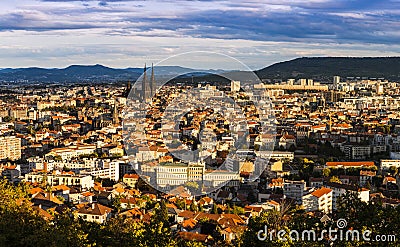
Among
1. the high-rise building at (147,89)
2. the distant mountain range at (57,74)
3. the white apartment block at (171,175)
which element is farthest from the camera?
the distant mountain range at (57,74)

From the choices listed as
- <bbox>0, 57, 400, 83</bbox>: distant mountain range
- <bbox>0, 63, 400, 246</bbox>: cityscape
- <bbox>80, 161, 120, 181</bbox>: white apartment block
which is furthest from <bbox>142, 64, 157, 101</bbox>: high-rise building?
<bbox>0, 57, 400, 83</bbox>: distant mountain range

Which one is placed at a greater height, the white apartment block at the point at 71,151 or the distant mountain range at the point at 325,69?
the distant mountain range at the point at 325,69

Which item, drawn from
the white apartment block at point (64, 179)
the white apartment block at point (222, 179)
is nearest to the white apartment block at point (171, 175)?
the white apartment block at point (222, 179)

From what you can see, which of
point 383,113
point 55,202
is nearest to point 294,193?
point 55,202

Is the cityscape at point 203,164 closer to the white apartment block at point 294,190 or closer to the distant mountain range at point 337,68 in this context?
the white apartment block at point 294,190

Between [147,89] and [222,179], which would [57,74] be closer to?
[147,89]

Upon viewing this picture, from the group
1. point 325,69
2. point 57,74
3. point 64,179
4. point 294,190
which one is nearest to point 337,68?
point 325,69
